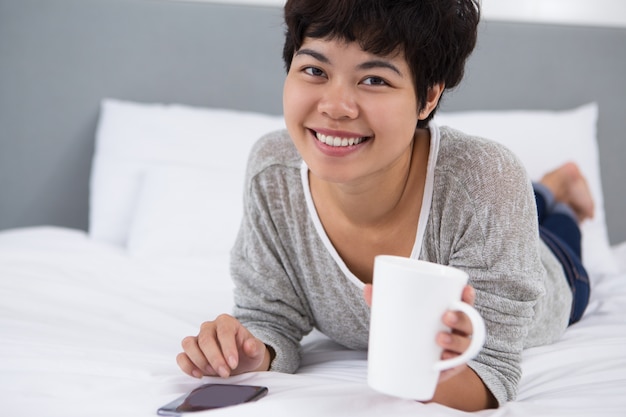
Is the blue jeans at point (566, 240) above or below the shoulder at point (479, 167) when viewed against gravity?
below

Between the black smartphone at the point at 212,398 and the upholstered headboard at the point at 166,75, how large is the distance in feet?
5.35

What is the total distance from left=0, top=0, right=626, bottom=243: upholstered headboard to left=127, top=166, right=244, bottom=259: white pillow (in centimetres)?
44

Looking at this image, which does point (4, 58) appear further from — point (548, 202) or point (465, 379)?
point (465, 379)

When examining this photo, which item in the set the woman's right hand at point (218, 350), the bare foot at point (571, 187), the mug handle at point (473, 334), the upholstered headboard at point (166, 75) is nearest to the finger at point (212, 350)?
the woman's right hand at point (218, 350)

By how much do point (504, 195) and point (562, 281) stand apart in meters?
0.49

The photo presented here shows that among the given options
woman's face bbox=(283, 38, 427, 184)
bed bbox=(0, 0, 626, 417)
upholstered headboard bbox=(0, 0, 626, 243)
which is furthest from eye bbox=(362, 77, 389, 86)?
upholstered headboard bbox=(0, 0, 626, 243)

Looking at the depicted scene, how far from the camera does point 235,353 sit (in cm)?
106

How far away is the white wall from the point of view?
8.34 feet

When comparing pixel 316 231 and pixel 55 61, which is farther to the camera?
pixel 55 61

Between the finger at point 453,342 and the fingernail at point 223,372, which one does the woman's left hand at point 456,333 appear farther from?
the fingernail at point 223,372

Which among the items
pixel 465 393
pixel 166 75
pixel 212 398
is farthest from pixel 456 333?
pixel 166 75

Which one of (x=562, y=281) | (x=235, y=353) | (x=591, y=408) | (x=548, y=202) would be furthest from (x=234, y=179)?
(x=591, y=408)

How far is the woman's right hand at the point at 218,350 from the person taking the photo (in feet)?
3.46

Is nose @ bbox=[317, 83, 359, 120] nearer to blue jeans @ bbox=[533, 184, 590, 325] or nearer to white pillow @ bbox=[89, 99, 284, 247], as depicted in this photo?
blue jeans @ bbox=[533, 184, 590, 325]
